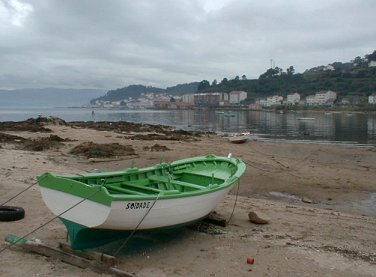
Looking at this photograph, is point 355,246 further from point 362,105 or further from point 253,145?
point 362,105

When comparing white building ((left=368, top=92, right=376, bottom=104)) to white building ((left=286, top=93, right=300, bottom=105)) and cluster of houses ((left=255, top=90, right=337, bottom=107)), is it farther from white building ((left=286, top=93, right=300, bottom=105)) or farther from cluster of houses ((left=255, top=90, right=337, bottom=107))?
white building ((left=286, top=93, right=300, bottom=105))

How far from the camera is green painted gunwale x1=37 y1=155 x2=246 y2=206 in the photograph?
576cm

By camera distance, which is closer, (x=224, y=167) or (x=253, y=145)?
(x=224, y=167)

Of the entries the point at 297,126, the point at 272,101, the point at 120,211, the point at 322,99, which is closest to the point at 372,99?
the point at 322,99

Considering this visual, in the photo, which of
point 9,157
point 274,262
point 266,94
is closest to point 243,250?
point 274,262

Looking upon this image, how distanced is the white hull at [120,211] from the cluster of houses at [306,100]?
5586 inches

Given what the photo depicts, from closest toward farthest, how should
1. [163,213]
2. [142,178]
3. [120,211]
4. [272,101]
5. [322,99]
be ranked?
[120,211] → [163,213] → [142,178] → [322,99] → [272,101]

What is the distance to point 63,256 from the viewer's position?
6.11m

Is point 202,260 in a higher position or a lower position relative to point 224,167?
lower

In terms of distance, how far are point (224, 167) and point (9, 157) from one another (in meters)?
9.93

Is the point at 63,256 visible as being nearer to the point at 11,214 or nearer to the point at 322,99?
the point at 11,214

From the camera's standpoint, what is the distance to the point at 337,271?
20.2 ft

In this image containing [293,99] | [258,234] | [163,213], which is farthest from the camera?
[293,99]

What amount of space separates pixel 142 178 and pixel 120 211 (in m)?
2.83
